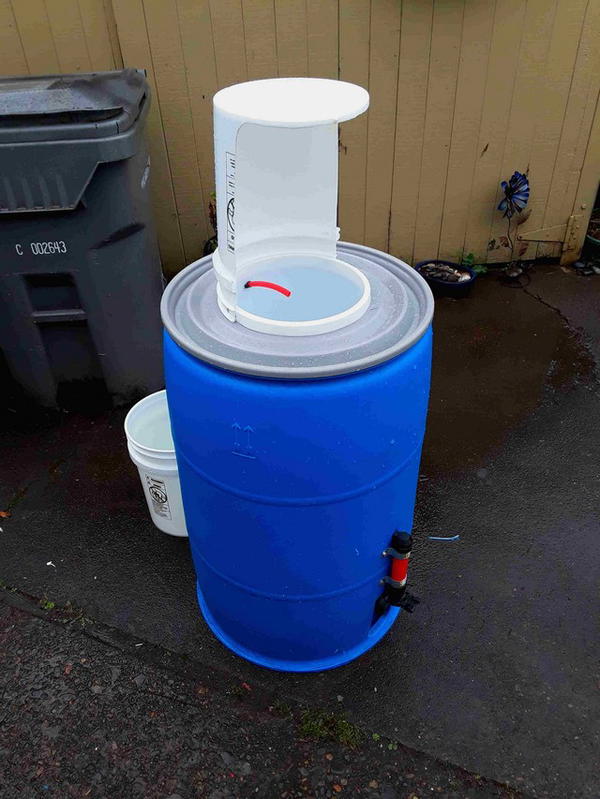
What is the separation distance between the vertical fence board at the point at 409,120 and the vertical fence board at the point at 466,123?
0.22 meters

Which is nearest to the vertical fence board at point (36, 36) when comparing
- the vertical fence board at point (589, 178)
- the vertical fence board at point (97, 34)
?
the vertical fence board at point (97, 34)

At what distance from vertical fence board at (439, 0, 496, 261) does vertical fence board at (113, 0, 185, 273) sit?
6.03ft

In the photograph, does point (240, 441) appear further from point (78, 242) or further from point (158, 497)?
point (78, 242)

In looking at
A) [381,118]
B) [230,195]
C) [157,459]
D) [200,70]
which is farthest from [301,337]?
[381,118]

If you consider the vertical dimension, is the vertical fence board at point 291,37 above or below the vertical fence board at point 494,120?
above

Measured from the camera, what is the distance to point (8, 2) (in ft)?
10.8

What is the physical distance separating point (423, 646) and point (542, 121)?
11.1 feet

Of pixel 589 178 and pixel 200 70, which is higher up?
pixel 200 70

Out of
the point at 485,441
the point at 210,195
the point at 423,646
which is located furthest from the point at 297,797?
the point at 210,195

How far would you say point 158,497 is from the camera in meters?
2.59

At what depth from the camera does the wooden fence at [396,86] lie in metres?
3.45

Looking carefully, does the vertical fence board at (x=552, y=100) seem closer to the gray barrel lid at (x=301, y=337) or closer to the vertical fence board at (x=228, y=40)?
the vertical fence board at (x=228, y=40)

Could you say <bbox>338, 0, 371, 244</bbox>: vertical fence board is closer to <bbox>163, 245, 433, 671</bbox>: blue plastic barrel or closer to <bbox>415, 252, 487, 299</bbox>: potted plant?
<bbox>415, 252, 487, 299</bbox>: potted plant

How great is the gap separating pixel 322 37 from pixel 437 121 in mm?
885
